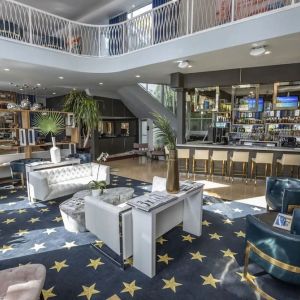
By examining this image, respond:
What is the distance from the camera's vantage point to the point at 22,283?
158cm

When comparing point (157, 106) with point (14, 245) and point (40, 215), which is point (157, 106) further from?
point (14, 245)

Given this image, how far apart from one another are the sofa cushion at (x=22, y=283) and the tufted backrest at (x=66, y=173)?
2821mm

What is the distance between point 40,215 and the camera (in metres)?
3.88

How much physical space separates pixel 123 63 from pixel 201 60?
2231 mm

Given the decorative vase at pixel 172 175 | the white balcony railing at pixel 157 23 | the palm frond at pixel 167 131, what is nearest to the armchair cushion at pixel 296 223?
the decorative vase at pixel 172 175

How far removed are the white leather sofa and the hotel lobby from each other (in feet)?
0.08

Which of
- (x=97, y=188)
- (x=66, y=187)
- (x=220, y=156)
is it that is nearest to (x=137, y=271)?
(x=97, y=188)

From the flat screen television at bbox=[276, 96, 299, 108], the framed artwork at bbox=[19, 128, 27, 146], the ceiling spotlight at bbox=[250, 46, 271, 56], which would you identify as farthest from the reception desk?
the framed artwork at bbox=[19, 128, 27, 146]

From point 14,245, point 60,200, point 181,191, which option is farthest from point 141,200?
point 60,200

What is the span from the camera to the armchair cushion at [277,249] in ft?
6.12

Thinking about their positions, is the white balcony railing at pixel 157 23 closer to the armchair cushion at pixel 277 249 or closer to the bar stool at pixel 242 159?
the bar stool at pixel 242 159

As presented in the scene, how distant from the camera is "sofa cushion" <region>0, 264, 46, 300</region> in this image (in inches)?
56.1

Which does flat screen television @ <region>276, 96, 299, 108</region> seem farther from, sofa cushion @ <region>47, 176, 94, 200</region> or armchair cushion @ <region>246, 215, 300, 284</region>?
sofa cushion @ <region>47, 176, 94, 200</region>

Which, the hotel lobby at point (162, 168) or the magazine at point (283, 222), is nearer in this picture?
the hotel lobby at point (162, 168)
